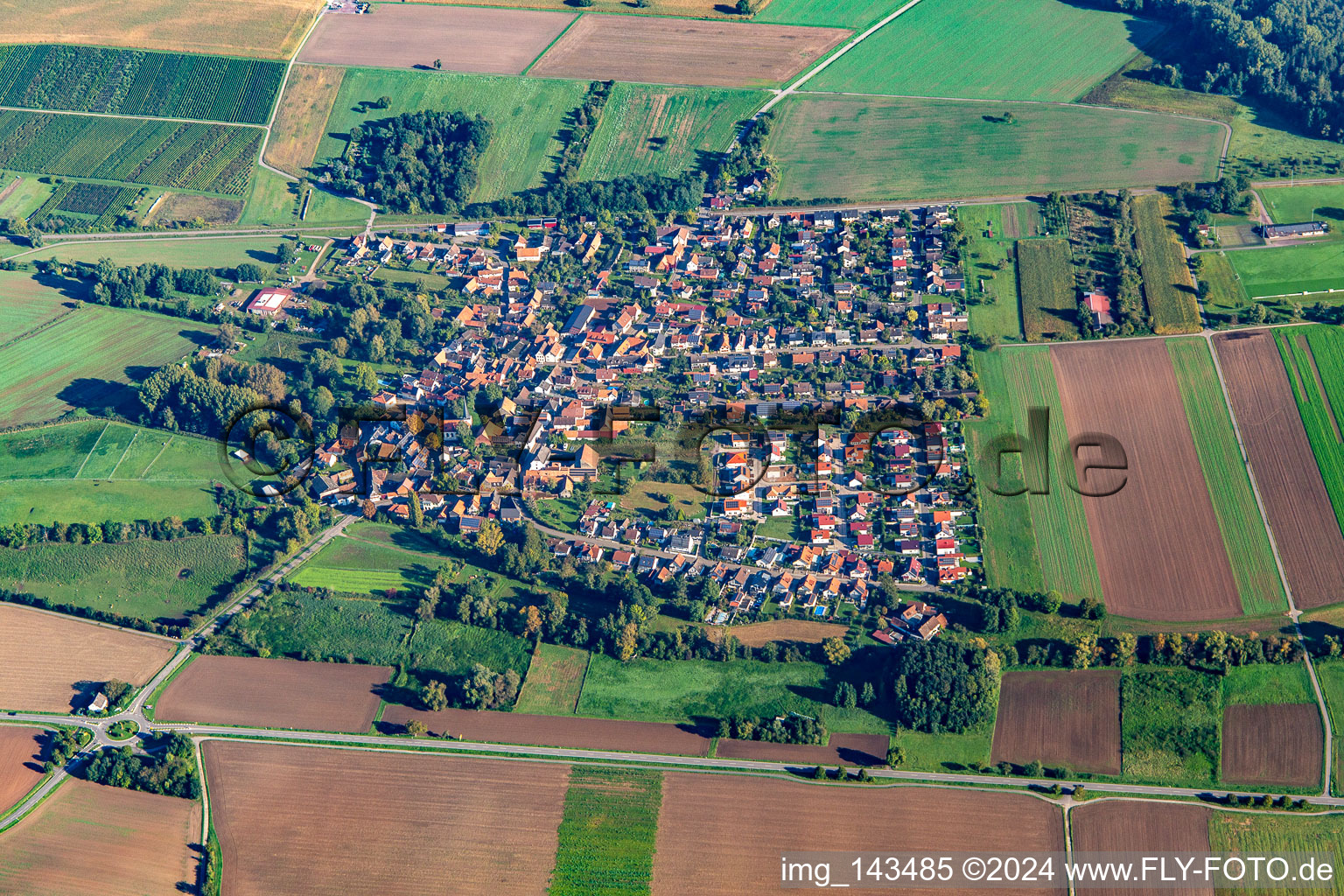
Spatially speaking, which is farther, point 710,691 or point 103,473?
point 103,473

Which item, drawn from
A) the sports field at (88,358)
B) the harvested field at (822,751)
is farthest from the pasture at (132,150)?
the harvested field at (822,751)

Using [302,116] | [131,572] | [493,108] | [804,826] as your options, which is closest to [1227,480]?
[804,826]

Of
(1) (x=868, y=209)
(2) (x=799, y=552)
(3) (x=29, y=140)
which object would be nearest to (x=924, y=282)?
(1) (x=868, y=209)

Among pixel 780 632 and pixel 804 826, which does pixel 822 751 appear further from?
pixel 780 632

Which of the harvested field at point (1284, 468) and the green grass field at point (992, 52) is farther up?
the green grass field at point (992, 52)

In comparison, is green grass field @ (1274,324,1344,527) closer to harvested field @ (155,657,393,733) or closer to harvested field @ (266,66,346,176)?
harvested field @ (155,657,393,733)

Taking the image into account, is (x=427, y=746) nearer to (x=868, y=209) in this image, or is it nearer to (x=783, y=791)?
(x=783, y=791)

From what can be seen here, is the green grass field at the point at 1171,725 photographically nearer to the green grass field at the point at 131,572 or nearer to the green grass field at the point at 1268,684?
the green grass field at the point at 1268,684

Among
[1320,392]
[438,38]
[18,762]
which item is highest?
[438,38]
